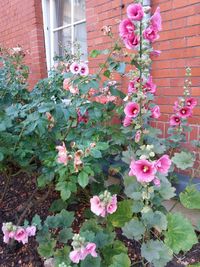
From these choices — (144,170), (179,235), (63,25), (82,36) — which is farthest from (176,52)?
(63,25)

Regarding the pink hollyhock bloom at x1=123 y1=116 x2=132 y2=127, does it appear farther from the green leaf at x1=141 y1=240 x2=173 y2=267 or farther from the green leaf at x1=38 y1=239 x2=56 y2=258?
the green leaf at x1=38 y1=239 x2=56 y2=258

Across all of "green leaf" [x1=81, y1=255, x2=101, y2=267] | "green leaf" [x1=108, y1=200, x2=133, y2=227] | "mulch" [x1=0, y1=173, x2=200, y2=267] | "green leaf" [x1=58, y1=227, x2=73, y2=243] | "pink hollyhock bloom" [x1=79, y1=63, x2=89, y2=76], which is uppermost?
"pink hollyhock bloom" [x1=79, y1=63, x2=89, y2=76]

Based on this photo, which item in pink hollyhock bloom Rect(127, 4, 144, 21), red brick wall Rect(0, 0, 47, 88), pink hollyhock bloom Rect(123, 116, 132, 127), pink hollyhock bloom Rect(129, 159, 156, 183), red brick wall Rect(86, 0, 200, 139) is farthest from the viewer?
red brick wall Rect(0, 0, 47, 88)

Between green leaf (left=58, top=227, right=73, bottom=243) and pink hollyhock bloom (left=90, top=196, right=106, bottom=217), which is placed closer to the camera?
pink hollyhock bloom (left=90, top=196, right=106, bottom=217)

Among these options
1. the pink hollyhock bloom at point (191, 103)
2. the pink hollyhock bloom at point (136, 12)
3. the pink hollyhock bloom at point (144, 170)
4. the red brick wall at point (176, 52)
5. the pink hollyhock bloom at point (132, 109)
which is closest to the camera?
the pink hollyhock bloom at point (144, 170)

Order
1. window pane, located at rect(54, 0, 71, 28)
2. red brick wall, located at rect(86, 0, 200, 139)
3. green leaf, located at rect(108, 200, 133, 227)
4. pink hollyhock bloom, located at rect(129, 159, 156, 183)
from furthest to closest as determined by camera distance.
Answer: window pane, located at rect(54, 0, 71, 28), red brick wall, located at rect(86, 0, 200, 139), green leaf, located at rect(108, 200, 133, 227), pink hollyhock bloom, located at rect(129, 159, 156, 183)

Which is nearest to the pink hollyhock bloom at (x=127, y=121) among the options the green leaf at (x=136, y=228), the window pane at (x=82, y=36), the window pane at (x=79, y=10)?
the green leaf at (x=136, y=228)

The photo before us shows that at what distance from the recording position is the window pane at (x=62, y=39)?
415 cm

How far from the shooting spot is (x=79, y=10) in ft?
12.6

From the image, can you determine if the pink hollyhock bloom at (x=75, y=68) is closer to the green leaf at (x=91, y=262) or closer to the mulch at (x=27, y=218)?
the green leaf at (x=91, y=262)

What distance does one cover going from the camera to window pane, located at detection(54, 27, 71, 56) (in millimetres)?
4152

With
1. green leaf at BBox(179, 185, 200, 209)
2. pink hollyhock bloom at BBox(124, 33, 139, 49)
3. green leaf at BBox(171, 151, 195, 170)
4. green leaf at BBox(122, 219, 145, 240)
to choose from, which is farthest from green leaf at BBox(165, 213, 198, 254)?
pink hollyhock bloom at BBox(124, 33, 139, 49)

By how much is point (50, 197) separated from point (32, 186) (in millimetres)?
432

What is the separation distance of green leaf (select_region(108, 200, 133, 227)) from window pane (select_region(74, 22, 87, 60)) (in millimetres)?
2414
